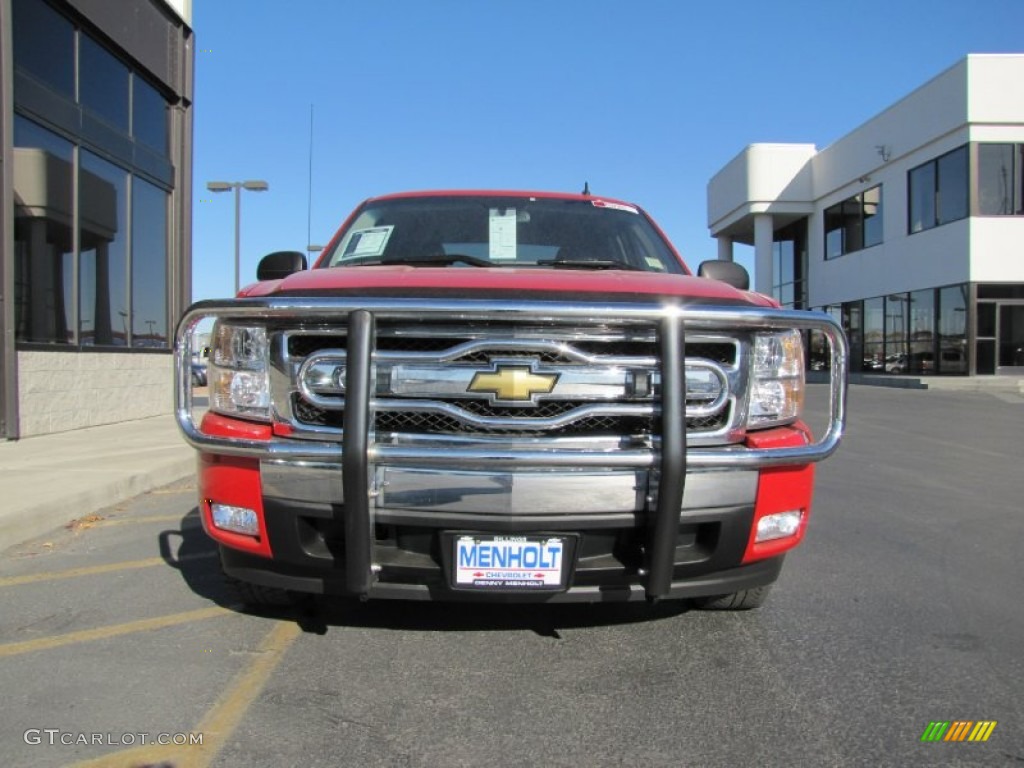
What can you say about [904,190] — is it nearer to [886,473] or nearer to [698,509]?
[886,473]

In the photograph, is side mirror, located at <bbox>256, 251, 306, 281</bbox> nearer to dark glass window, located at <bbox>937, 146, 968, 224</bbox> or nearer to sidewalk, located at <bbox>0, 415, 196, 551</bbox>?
sidewalk, located at <bbox>0, 415, 196, 551</bbox>

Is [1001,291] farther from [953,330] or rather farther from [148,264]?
[148,264]

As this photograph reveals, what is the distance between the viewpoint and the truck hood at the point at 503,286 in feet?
9.03

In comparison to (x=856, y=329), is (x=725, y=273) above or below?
below

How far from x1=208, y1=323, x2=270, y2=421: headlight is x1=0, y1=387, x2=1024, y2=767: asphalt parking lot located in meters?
0.99

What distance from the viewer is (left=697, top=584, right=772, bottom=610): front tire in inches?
138

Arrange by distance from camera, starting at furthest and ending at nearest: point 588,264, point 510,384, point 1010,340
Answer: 1. point 1010,340
2. point 588,264
3. point 510,384

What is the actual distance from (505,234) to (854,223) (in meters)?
27.3

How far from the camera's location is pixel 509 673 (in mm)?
2967

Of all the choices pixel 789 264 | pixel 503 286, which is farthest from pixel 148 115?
pixel 789 264

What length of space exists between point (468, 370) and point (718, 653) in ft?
5.12

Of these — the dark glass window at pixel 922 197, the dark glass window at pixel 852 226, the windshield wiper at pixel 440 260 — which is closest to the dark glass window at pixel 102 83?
the windshield wiper at pixel 440 260

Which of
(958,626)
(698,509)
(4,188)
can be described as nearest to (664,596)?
(698,509)

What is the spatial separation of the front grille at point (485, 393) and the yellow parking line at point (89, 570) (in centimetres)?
227
